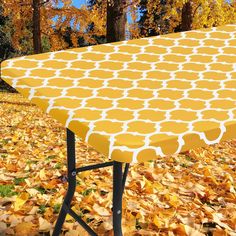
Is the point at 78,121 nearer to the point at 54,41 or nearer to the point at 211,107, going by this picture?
the point at 211,107

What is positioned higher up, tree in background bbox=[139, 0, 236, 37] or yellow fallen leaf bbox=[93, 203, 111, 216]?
yellow fallen leaf bbox=[93, 203, 111, 216]

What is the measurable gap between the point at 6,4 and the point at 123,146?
16400 millimetres

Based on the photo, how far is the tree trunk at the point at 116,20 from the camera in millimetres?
10469

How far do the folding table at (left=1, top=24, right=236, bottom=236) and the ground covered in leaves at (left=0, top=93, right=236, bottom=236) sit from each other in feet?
1.75

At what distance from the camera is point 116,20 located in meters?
10.5

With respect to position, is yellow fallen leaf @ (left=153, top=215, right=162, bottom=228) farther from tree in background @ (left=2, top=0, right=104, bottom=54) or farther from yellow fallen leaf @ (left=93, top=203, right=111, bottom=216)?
tree in background @ (left=2, top=0, right=104, bottom=54)

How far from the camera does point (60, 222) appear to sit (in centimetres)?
255

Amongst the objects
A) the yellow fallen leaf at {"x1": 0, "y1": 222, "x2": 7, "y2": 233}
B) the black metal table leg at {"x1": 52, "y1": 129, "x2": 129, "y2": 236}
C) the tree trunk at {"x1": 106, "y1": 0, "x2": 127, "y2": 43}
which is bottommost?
the tree trunk at {"x1": 106, "y1": 0, "x2": 127, "y2": 43}

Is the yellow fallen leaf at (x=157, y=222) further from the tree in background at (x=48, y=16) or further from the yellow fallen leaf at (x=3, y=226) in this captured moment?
the tree in background at (x=48, y=16)

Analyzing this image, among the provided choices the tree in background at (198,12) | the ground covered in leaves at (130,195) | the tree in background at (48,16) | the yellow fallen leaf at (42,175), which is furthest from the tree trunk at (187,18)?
the yellow fallen leaf at (42,175)

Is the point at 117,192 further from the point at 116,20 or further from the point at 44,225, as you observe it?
the point at 116,20

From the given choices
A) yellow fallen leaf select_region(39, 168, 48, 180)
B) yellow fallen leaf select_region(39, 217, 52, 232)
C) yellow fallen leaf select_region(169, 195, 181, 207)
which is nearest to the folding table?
yellow fallen leaf select_region(39, 217, 52, 232)

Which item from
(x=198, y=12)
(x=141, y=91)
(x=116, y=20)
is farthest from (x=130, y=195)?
(x=198, y=12)

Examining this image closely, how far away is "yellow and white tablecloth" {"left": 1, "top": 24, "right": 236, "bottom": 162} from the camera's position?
5.26 ft
